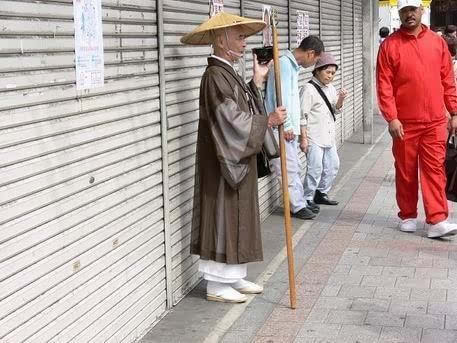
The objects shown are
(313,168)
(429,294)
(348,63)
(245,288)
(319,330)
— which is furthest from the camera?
(348,63)

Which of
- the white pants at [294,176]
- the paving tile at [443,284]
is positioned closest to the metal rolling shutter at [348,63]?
the white pants at [294,176]

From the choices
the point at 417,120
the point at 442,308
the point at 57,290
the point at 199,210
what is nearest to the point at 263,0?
the point at 417,120

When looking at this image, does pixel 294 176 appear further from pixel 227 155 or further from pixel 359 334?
pixel 359 334

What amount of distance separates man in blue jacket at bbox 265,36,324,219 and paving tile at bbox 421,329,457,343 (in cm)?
255

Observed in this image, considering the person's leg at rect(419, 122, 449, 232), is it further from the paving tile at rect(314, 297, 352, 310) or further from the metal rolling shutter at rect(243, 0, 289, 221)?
the paving tile at rect(314, 297, 352, 310)

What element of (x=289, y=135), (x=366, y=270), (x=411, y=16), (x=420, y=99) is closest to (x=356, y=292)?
(x=366, y=270)

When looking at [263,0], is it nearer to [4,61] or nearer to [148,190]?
[148,190]

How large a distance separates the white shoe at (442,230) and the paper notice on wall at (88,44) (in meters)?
3.66

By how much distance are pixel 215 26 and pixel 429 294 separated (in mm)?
2223

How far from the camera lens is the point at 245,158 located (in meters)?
4.74

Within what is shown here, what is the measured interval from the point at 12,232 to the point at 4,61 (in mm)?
686

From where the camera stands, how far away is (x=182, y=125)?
5.19 metres

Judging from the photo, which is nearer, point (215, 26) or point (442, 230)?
point (215, 26)

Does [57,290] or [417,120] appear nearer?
[57,290]
